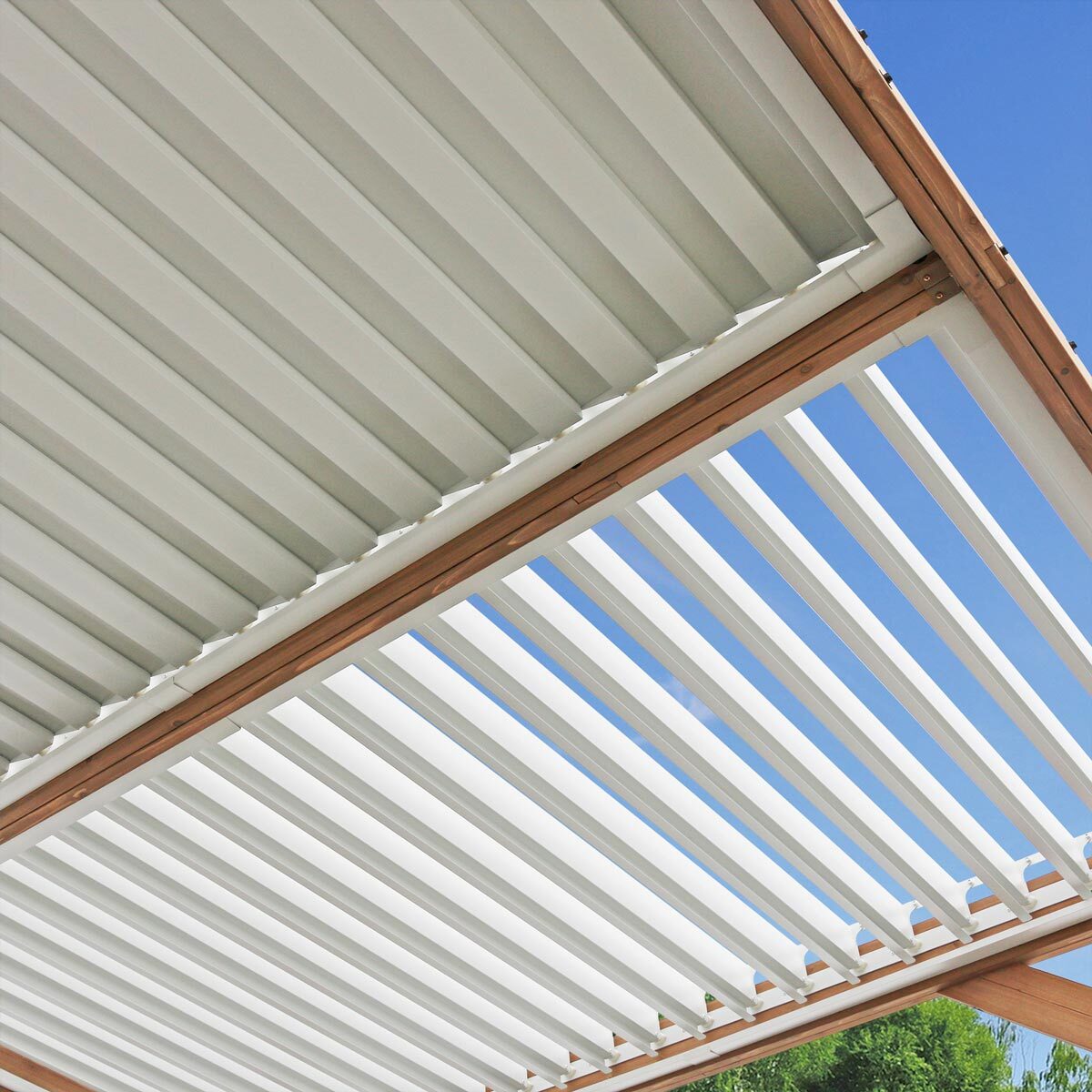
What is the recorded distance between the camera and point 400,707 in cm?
415

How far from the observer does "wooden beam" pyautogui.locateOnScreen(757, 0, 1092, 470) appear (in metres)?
2.37

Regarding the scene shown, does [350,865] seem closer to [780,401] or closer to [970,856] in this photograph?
[970,856]

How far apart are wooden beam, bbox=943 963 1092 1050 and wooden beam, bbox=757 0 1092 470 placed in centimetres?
241

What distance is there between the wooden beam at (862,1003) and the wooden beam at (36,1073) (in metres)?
2.53

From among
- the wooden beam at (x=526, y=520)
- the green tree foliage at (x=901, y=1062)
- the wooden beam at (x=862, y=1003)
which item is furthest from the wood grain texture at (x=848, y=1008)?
the green tree foliage at (x=901, y=1062)

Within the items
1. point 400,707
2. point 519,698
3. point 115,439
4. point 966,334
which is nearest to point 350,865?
point 400,707

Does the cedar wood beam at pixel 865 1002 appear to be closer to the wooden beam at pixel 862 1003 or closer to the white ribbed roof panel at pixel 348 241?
the wooden beam at pixel 862 1003

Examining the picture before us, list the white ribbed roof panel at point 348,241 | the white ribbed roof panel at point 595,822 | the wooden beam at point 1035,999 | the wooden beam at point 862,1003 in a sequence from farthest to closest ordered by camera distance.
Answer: the wooden beam at point 862,1003 < the wooden beam at point 1035,999 < the white ribbed roof panel at point 595,822 < the white ribbed roof panel at point 348,241

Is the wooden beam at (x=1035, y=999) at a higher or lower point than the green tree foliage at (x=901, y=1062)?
lower

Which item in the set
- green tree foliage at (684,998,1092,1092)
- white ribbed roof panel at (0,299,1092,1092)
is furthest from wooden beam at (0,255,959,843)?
green tree foliage at (684,998,1092,1092)

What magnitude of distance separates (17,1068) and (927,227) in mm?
5740

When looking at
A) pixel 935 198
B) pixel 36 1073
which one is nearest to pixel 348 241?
pixel 935 198

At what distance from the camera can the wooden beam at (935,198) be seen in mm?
2371

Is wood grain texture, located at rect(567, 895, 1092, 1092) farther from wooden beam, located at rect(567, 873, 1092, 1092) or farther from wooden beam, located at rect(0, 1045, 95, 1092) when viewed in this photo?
wooden beam, located at rect(0, 1045, 95, 1092)
